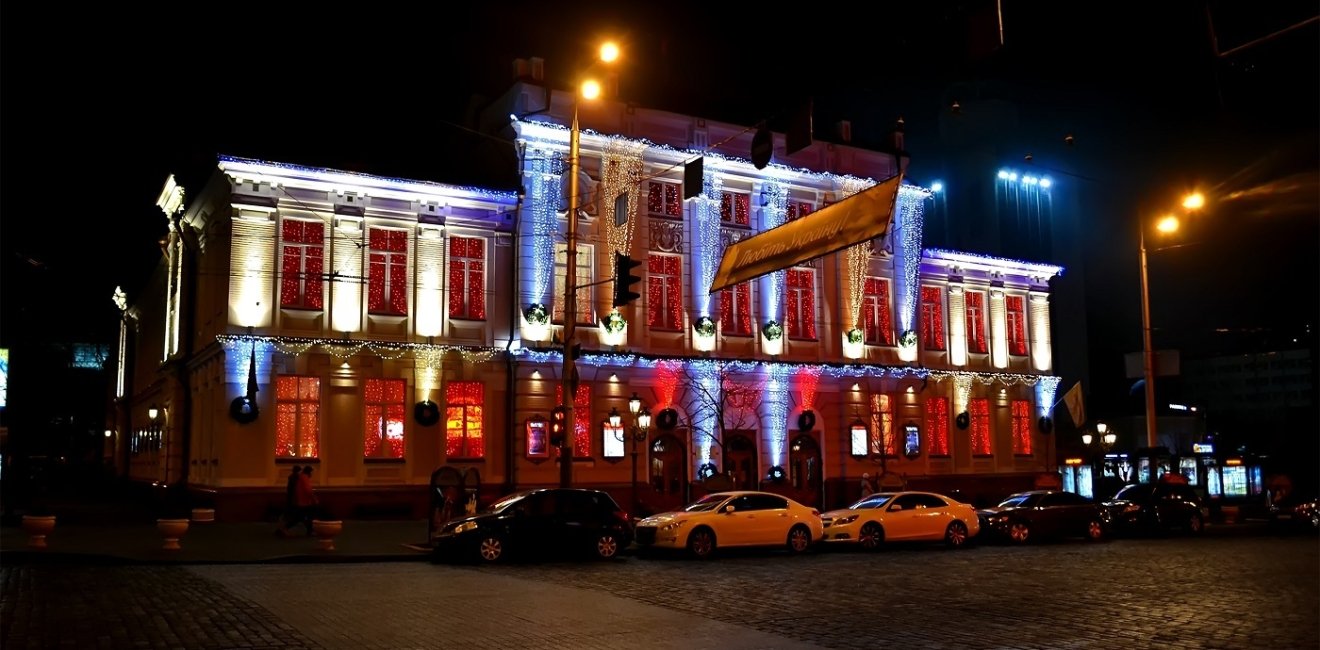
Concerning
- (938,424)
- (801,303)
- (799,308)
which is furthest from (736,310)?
(938,424)

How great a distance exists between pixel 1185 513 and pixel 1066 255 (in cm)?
3749

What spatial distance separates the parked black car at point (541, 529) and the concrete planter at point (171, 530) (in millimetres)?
4874

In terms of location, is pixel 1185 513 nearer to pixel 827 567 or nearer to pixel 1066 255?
pixel 827 567

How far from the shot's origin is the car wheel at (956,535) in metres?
26.7

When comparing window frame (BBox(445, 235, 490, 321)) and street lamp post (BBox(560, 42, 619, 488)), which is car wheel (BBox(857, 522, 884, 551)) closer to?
street lamp post (BBox(560, 42, 619, 488))

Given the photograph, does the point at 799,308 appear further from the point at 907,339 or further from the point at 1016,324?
the point at 1016,324

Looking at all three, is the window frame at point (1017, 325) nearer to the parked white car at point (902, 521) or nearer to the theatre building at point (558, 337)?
the theatre building at point (558, 337)

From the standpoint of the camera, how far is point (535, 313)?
33562 millimetres

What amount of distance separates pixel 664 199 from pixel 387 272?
9572mm

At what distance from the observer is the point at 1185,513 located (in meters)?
31.3

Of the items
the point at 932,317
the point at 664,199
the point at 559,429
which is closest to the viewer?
the point at 559,429

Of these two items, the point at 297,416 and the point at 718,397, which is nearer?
the point at 297,416

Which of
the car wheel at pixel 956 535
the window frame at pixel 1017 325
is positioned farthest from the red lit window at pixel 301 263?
the window frame at pixel 1017 325

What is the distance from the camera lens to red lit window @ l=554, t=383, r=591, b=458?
114ft
